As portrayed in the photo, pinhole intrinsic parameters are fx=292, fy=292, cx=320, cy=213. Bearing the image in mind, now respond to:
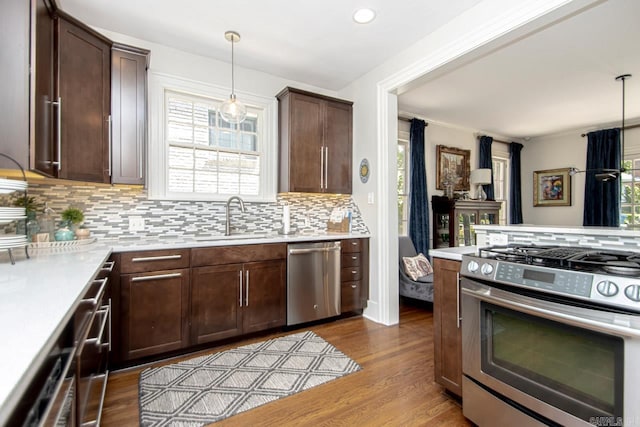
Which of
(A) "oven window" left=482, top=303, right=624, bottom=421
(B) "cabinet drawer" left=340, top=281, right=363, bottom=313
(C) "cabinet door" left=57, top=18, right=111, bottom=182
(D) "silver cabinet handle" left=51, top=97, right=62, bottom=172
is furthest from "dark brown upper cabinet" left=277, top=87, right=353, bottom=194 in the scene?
(A) "oven window" left=482, top=303, right=624, bottom=421

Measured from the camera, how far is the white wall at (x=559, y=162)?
5.29 m

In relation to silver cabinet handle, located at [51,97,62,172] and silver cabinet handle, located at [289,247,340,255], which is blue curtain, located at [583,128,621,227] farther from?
silver cabinet handle, located at [51,97,62,172]

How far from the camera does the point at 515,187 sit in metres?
5.97

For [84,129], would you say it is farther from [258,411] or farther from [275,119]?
[258,411]

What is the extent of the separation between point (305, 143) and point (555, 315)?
263cm

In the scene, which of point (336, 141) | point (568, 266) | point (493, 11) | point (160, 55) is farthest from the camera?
point (336, 141)

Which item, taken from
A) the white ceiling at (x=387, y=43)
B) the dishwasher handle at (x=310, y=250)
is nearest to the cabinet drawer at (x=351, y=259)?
the dishwasher handle at (x=310, y=250)

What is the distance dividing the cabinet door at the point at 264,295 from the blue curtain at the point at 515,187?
5.31 metres

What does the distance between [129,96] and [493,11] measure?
2811 millimetres

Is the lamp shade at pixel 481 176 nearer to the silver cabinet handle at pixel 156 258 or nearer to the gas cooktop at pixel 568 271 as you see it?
the gas cooktop at pixel 568 271

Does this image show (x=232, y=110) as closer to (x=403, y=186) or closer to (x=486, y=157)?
(x=403, y=186)

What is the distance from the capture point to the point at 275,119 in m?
3.36

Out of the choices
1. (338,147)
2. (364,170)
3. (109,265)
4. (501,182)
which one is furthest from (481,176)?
(109,265)

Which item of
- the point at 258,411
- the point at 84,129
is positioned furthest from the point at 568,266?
the point at 84,129
